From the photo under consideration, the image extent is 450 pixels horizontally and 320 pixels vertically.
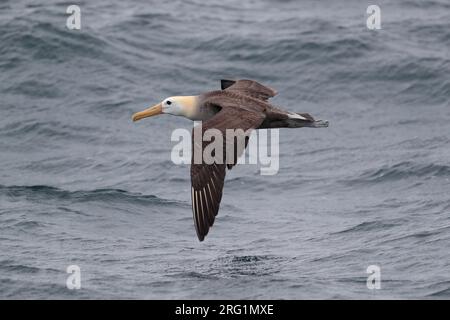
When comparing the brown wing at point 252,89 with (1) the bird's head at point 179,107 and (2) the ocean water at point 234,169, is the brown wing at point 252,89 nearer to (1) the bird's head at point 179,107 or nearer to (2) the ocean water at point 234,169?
(1) the bird's head at point 179,107

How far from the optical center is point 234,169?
66.1ft

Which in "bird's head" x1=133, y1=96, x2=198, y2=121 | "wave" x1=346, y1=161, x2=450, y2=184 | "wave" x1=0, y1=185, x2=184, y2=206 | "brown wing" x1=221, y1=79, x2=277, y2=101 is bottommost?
"wave" x1=0, y1=185, x2=184, y2=206

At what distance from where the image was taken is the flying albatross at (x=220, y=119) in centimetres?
1389

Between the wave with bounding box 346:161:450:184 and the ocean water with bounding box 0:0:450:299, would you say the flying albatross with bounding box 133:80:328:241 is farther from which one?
the wave with bounding box 346:161:450:184

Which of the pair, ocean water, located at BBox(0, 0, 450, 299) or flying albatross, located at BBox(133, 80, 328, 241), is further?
ocean water, located at BBox(0, 0, 450, 299)

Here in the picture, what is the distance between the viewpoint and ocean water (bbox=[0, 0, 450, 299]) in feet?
47.2

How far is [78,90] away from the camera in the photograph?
23.0m

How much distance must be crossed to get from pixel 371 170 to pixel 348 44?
5.81 metres

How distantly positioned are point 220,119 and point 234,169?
231 inches

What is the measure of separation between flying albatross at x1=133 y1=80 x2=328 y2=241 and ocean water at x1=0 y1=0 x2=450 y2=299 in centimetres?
98

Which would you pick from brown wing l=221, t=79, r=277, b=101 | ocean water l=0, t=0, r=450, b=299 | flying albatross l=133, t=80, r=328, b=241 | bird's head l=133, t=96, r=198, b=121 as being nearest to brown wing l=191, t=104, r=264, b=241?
flying albatross l=133, t=80, r=328, b=241

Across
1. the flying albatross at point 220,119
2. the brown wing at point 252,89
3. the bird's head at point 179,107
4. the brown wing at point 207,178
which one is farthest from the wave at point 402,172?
the brown wing at point 207,178

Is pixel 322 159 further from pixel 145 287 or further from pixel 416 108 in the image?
pixel 145 287

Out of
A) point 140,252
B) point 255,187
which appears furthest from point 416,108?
point 140,252
